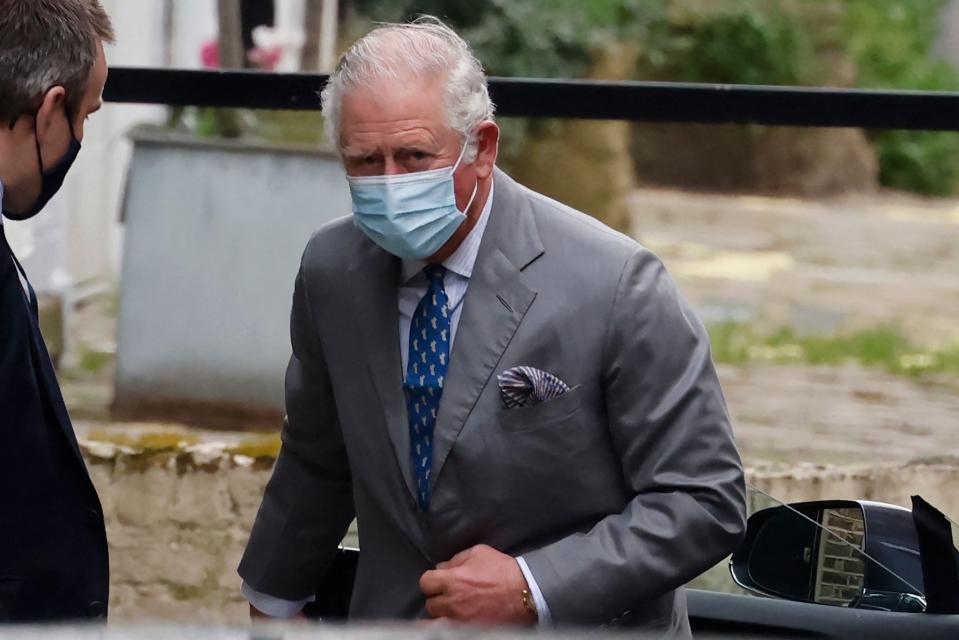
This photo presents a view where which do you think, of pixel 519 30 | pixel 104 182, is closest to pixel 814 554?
pixel 104 182

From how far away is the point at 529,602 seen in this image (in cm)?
230

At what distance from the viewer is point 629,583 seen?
229 centimetres

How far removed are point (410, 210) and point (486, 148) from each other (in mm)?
169

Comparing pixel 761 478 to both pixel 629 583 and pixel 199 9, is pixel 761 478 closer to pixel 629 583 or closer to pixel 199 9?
pixel 629 583

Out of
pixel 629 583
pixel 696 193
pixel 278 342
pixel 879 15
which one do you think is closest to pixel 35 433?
pixel 629 583

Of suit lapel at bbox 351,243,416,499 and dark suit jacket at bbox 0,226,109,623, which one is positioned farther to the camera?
suit lapel at bbox 351,243,416,499

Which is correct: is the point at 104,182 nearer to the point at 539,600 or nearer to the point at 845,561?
the point at 845,561

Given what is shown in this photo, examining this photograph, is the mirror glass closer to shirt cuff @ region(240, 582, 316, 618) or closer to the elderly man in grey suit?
the elderly man in grey suit

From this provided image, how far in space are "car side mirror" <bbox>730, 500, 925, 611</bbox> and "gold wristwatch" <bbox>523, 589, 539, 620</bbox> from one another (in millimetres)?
608

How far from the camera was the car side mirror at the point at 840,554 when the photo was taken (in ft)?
8.71

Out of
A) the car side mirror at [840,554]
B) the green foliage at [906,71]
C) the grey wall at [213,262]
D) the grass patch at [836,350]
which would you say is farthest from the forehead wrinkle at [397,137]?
the green foliage at [906,71]

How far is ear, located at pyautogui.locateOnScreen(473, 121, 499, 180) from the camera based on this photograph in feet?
7.78

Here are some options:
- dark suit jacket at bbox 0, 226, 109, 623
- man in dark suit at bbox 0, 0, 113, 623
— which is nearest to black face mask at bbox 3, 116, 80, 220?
man in dark suit at bbox 0, 0, 113, 623

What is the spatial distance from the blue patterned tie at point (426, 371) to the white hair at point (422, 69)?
234mm
